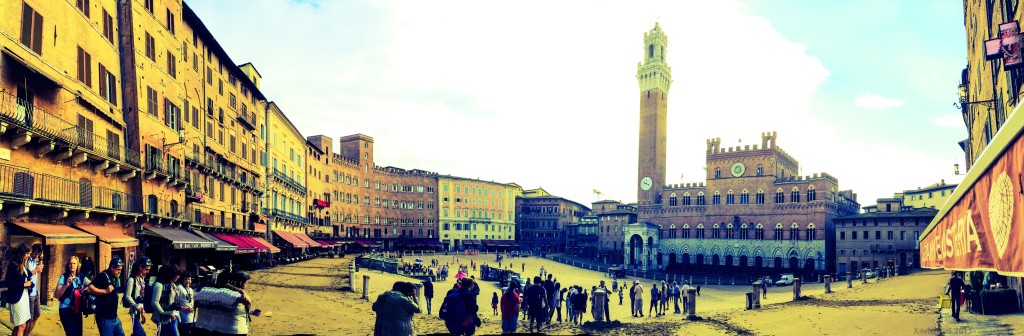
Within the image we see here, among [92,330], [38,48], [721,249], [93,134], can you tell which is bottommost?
[721,249]

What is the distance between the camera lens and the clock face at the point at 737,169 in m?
68.1

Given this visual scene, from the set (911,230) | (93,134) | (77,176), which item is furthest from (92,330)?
(911,230)

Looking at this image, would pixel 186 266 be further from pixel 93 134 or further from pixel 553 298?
pixel 553 298

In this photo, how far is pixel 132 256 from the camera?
66.1ft

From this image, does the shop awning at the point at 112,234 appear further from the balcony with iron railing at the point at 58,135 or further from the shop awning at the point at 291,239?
the shop awning at the point at 291,239

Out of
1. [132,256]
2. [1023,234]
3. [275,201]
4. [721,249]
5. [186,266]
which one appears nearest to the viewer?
[1023,234]

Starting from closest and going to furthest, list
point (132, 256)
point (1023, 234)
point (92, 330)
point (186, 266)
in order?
point (1023, 234)
point (92, 330)
point (132, 256)
point (186, 266)

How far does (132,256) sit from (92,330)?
947 centimetres

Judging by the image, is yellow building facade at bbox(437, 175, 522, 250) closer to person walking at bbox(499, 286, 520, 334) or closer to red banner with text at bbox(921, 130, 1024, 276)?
person walking at bbox(499, 286, 520, 334)

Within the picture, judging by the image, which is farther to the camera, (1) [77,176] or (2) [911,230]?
(2) [911,230]

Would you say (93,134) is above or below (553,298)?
above

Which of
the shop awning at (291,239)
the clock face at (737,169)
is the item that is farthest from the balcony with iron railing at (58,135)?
the clock face at (737,169)

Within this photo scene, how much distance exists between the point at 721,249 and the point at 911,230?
19094 millimetres

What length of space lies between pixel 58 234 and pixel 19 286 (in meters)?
8.04
